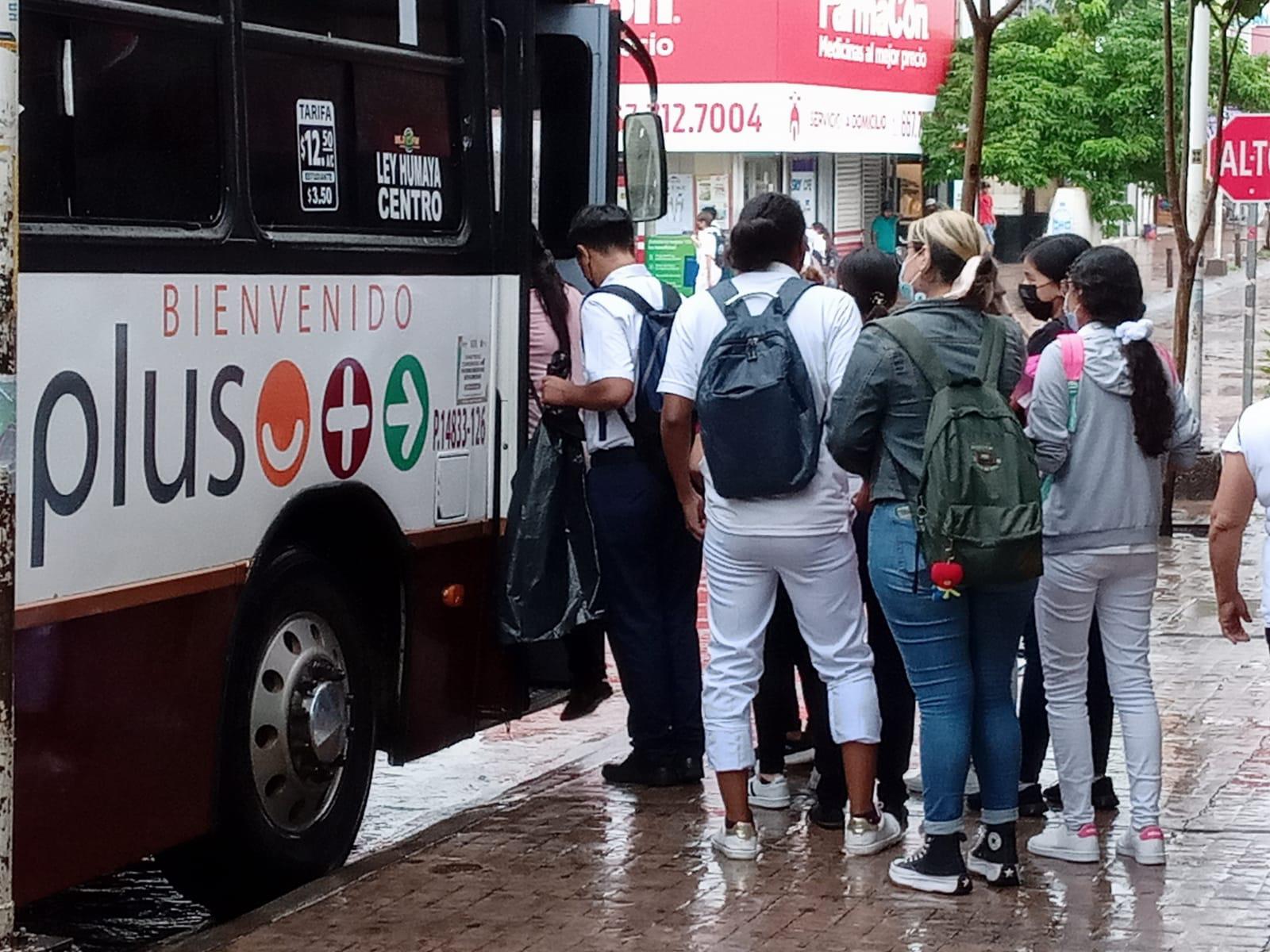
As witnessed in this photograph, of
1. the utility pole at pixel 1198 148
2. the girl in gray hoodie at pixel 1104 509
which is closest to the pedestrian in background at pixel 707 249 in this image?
the utility pole at pixel 1198 148

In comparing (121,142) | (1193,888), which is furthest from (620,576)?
(121,142)

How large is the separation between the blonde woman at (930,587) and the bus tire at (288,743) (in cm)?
158

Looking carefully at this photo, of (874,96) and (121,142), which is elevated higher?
(874,96)

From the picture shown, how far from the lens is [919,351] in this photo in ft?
19.7

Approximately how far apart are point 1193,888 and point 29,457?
11.1 feet

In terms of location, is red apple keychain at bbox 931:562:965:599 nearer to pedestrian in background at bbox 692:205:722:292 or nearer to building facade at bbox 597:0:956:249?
Answer: pedestrian in background at bbox 692:205:722:292

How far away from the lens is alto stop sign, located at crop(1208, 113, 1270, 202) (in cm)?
1812

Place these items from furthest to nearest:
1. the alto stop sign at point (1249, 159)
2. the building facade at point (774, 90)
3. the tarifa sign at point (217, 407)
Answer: the building facade at point (774, 90), the alto stop sign at point (1249, 159), the tarifa sign at point (217, 407)

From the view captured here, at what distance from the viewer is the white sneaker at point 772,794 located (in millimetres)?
7211

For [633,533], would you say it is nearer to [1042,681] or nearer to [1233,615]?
[1042,681]

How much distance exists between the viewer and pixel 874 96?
1505 inches

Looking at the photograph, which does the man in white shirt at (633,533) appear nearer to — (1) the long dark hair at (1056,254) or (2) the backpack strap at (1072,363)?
(1) the long dark hair at (1056,254)

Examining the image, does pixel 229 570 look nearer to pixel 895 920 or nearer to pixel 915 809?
pixel 895 920

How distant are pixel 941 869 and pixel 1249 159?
1317 cm
